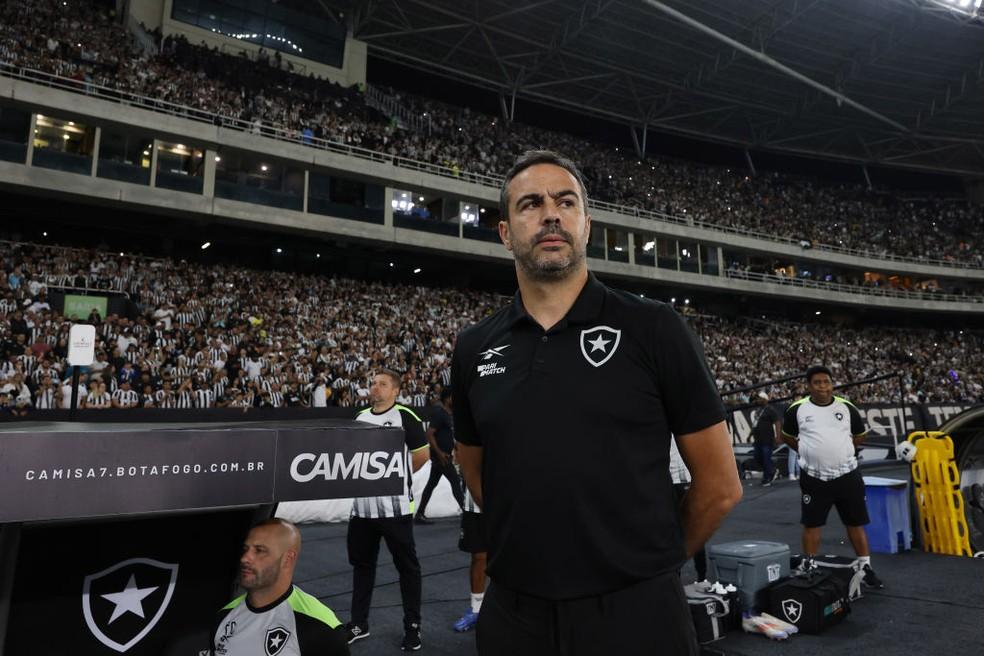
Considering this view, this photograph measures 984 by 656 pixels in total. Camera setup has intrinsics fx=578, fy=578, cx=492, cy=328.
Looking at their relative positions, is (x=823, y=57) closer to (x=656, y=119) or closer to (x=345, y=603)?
(x=656, y=119)

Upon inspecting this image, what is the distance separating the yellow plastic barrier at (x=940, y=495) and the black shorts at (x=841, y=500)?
1789mm

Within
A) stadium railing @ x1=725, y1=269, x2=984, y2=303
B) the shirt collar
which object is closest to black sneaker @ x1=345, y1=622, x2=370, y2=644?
the shirt collar

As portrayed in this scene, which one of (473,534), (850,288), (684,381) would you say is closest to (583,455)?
(684,381)

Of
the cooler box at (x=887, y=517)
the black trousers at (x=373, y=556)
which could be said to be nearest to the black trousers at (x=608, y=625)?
the black trousers at (x=373, y=556)

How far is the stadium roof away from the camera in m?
28.5

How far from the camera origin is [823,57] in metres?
31.9

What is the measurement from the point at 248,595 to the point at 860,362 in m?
38.1

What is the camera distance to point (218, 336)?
49.5 ft

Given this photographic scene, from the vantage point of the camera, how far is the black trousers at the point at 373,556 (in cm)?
438

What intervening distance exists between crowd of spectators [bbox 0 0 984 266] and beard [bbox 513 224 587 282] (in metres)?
23.2

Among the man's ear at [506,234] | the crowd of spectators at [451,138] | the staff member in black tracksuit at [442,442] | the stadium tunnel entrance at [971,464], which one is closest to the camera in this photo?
the man's ear at [506,234]

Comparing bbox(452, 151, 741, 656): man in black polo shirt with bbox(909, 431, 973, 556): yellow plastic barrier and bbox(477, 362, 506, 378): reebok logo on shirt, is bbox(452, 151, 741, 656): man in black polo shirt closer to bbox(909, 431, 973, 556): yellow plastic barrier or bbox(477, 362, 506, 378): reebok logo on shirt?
bbox(477, 362, 506, 378): reebok logo on shirt

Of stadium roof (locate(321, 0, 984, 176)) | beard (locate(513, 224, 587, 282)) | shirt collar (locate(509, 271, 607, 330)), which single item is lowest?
shirt collar (locate(509, 271, 607, 330))

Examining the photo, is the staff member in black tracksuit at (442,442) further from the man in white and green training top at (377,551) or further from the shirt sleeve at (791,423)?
the shirt sleeve at (791,423)
